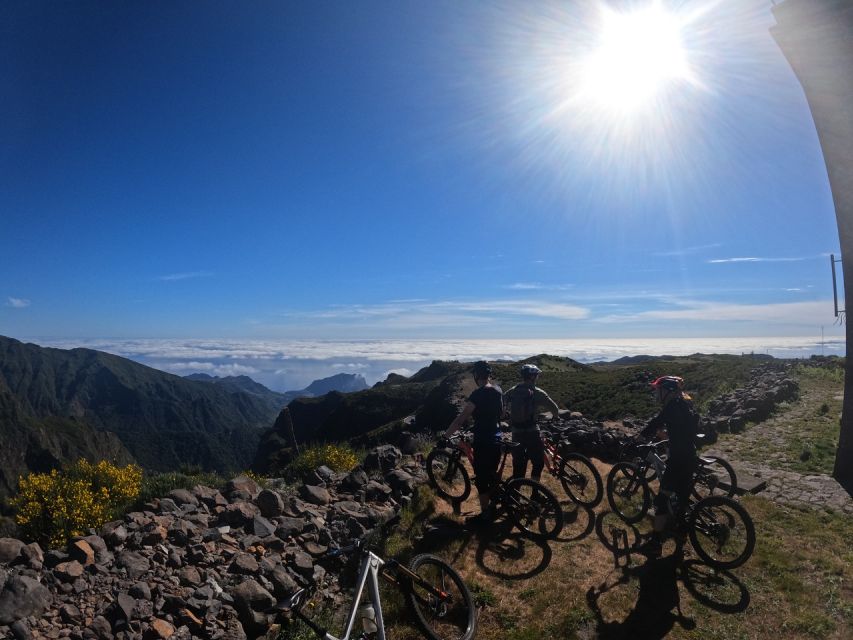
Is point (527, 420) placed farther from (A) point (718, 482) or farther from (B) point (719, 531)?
(A) point (718, 482)

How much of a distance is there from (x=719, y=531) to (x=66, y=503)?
9.46 metres

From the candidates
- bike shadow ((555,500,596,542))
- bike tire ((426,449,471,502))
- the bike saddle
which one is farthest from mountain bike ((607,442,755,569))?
the bike saddle

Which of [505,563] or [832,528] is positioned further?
[832,528]

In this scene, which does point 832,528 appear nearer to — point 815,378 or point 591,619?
point 591,619

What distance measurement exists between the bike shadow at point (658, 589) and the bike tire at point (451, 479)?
8.38ft

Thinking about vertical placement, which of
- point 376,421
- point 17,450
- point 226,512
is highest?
point 226,512

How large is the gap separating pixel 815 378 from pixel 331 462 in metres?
27.8

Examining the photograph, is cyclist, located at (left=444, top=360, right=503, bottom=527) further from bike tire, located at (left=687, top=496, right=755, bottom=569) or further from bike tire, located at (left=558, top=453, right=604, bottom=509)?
bike tire, located at (left=687, top=496, right=755, bottom=569)

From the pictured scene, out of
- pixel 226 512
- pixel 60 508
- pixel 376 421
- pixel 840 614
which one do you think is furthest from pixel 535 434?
pixel 376 421

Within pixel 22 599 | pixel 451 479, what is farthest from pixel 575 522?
pixel 22 599

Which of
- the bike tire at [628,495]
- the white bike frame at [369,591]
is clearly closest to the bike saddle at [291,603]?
the white bike frame at [369,591]

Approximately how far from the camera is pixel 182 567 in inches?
224

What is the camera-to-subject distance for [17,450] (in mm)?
116250

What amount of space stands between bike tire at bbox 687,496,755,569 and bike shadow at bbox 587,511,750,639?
0.21 metres
